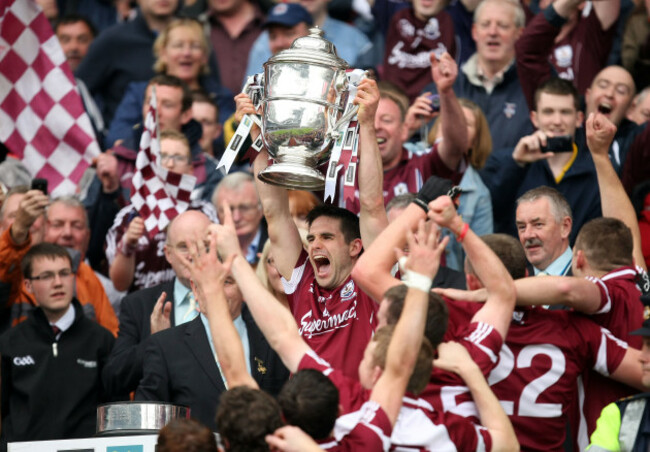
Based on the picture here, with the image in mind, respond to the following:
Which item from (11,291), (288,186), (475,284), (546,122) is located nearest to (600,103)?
(546,122)

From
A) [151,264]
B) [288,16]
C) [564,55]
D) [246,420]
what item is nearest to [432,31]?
[564,55]

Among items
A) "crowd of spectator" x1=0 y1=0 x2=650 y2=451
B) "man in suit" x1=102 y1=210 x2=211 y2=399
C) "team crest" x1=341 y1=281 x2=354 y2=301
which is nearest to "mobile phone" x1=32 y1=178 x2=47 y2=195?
"crowd of spectator" x1=0 y1=0 x2=650 y2=451

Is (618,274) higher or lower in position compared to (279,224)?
lower

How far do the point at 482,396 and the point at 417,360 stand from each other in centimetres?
49

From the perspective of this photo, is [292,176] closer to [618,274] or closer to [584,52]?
[618,274]

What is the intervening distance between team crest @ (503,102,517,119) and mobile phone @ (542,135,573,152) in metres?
1.46

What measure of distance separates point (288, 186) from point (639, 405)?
2151 mm

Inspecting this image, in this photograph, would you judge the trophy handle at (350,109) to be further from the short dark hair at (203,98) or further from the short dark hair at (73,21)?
the short dark hair at (73,21)

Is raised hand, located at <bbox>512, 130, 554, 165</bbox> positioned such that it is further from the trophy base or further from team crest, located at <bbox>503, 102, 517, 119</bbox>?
the trophy base

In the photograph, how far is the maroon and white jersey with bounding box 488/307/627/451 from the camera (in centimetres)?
623

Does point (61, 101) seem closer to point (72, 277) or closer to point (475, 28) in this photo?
point (72, 277)

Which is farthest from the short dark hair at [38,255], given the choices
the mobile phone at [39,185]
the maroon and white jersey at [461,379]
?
the maroon and white jersey at [461,379]

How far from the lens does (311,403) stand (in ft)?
16.8

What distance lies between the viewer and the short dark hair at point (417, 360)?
5387 millimetres
